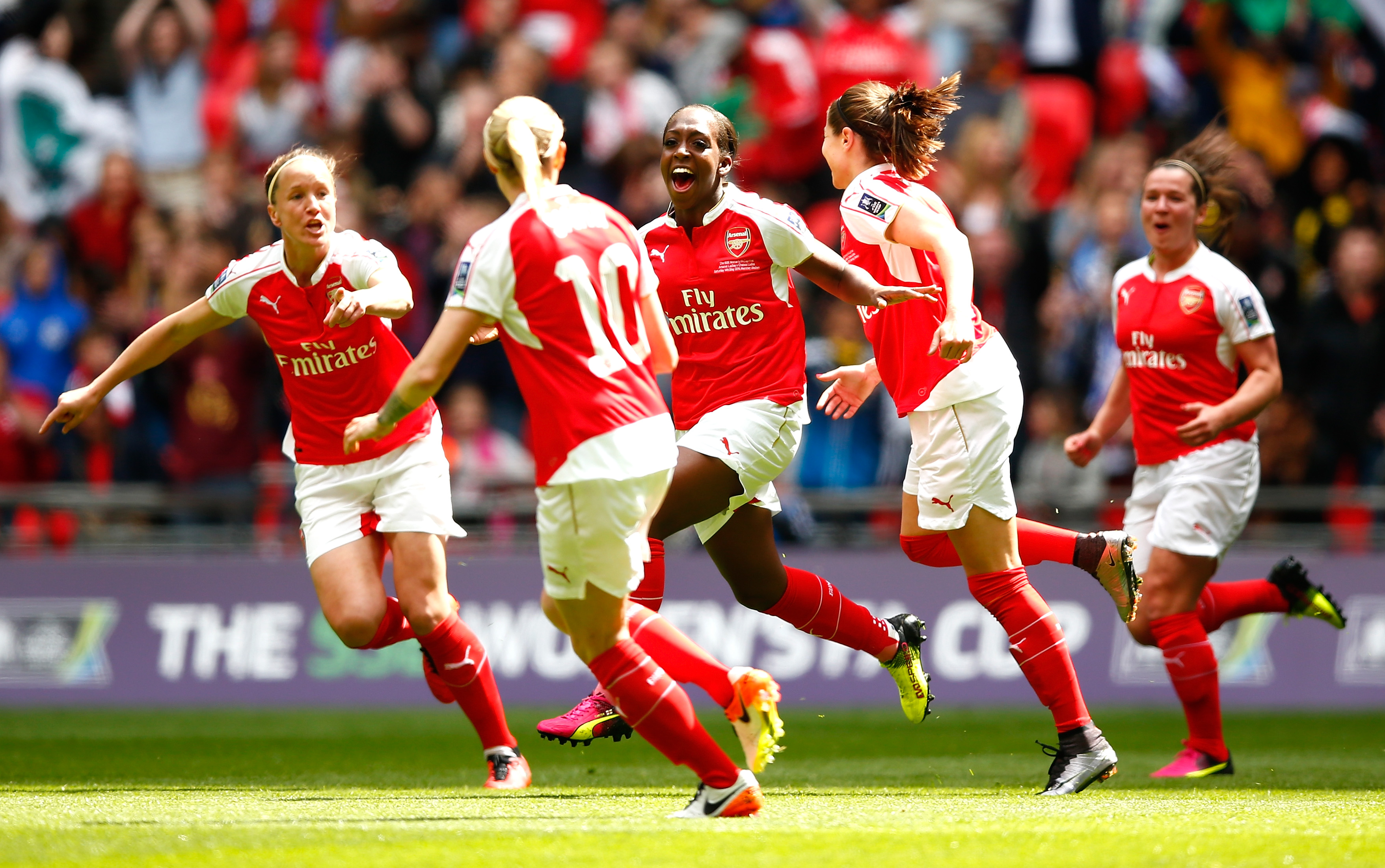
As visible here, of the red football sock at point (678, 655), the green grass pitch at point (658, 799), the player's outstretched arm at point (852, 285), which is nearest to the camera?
the green grass pitch at point (658, 799)

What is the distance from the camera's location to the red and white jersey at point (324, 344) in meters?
6.49

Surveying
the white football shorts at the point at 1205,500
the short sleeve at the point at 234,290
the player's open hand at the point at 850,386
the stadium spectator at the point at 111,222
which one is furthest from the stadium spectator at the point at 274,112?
the white football shorts at the point at 1205,500

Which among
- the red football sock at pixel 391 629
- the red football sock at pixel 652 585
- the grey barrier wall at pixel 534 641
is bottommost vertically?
Answer: the grey barrier wall at pixel 534 641

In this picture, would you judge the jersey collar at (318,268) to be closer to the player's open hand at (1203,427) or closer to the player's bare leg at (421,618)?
the player's bare leg at (421,618)

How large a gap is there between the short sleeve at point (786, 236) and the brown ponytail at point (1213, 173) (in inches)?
96.3

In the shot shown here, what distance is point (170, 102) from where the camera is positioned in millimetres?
14844

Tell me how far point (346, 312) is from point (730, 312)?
1.54 m

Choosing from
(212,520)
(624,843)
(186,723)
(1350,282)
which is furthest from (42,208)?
(624,843)

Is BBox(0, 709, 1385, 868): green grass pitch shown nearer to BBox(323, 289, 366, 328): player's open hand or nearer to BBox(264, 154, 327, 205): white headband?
BBox(323, 289, 366, 328): player's open hand

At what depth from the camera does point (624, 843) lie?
4605 millimetres

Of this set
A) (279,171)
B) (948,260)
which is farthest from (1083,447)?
(279,171)

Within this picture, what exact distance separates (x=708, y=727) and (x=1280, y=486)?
4559mm

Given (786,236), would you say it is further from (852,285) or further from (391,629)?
(391,629)

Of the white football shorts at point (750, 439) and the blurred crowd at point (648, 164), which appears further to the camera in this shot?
the blurred crowd at point (648, 164)
